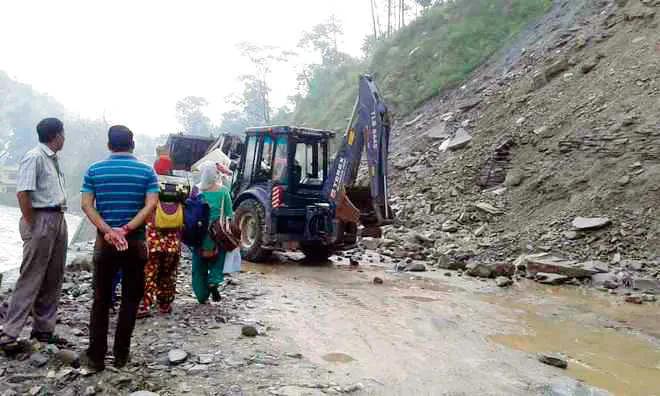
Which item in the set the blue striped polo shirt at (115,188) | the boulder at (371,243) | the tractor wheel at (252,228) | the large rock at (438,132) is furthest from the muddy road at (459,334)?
the large rock at (438,132)

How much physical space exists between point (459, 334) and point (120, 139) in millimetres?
3457

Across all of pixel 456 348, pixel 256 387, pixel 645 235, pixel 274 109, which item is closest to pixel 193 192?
pixel 256 387

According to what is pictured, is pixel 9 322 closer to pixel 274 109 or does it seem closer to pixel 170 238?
pixel 170 238

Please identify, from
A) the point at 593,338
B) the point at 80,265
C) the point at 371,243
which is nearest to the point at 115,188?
the point at 80,265

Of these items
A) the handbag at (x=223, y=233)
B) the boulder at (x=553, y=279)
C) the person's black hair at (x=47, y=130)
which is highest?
the person's black hair at (x=47, y=130)

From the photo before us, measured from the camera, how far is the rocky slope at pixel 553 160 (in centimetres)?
948

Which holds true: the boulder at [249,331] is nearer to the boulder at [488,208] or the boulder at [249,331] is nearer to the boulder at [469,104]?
the boulder at [488,208]

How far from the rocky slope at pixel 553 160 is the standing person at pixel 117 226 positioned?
6463mm

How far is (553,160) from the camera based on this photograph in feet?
39.1

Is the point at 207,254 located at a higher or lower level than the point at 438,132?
lower

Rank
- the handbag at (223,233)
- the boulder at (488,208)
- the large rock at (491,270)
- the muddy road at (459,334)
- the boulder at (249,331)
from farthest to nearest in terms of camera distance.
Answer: the boulder at (488,208) < the large rock at (491,270) < the handbag at (223,233) < the boulder at (249,331) < the muddy road at (459,334)

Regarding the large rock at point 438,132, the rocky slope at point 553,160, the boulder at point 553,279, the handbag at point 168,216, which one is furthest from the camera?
the large rock at point 438,132

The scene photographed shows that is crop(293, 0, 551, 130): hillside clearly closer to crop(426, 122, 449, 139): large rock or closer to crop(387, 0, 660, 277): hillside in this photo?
crop(387, 0, 660, 277): hillside

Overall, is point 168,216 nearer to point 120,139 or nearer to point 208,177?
point 208,177
